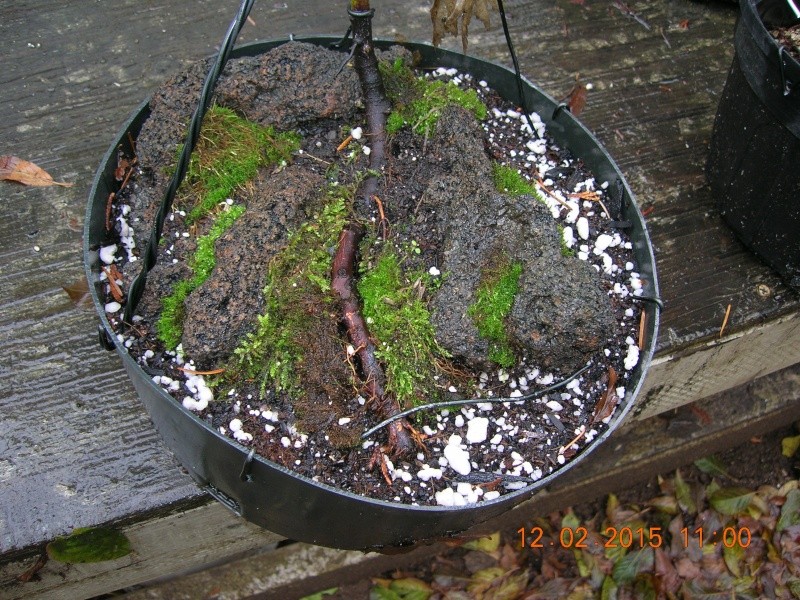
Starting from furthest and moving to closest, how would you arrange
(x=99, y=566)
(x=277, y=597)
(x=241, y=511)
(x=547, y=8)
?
(x=547, y=8) < (x=277, y=597) < (x=99, y=566) < (x=241, y=511)

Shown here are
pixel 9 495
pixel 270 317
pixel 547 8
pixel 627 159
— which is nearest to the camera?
pixel 270 317

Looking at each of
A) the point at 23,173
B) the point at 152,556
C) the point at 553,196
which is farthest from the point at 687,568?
the point at 23,173

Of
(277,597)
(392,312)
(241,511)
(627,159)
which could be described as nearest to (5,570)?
(241,511)

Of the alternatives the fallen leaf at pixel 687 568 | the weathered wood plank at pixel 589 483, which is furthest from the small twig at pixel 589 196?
the fallen leaf at pixel 687 568

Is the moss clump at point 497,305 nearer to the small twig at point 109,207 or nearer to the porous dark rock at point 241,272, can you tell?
the porous dark rock at point 241,272

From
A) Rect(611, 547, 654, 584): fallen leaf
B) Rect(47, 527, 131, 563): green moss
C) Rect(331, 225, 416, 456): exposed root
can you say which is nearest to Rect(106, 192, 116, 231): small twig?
Rect(331, 225, 416, 456): exposed root

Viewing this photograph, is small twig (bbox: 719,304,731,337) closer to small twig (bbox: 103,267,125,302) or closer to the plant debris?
the plant debris

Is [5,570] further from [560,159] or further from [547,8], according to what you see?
[547,8]
